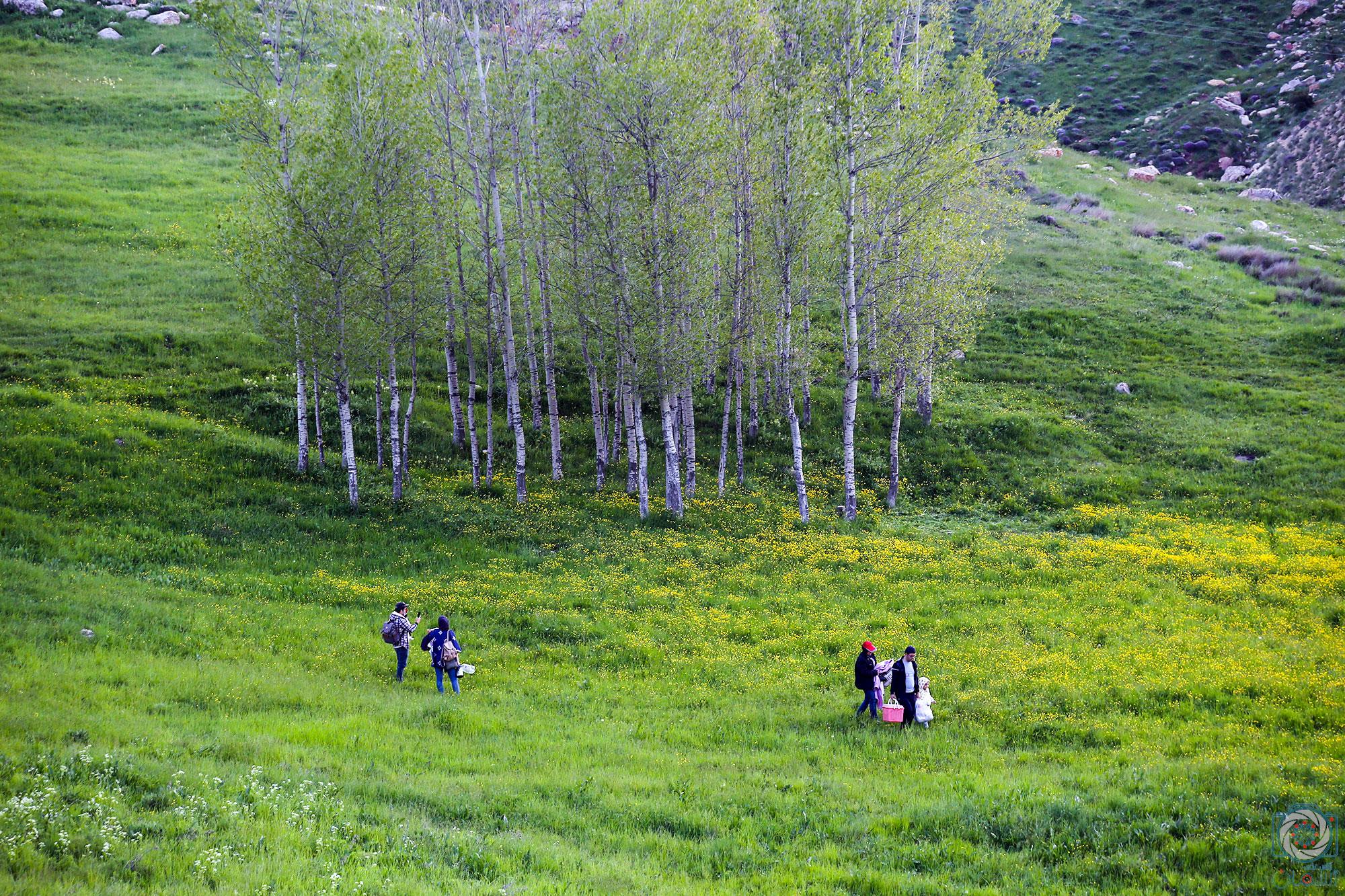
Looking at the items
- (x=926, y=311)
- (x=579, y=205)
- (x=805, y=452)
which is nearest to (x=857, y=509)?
(x=805, y=452)

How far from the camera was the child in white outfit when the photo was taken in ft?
53.5

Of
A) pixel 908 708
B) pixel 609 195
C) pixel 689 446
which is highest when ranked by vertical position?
pixel 609 195

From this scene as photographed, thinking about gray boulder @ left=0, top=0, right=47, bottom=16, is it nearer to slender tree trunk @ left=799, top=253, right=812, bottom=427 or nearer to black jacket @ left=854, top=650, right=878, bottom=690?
slender tree trunk @ left=799, top=253, right=812, bottom=427

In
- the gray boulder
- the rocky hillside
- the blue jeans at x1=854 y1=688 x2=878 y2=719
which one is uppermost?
the gray boulder

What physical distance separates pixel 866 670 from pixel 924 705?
4.68ft

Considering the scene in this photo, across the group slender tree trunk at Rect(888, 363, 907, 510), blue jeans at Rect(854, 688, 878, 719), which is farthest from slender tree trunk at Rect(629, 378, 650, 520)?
blue jeans at Rect(854, 688, 878, 719)

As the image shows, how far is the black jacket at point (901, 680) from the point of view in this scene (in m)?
16.3

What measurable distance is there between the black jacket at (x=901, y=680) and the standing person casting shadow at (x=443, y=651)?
9.65 meters

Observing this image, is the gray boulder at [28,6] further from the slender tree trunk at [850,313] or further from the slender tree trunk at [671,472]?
the slender tree trunk at [850,313]

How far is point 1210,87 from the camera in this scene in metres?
87.0

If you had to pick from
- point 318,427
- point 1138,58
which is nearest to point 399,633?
point 318,427

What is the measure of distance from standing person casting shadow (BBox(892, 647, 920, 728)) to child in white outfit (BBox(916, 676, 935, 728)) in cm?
6

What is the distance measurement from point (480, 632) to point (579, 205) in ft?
60.1

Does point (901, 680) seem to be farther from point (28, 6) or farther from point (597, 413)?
point (28, 6)
